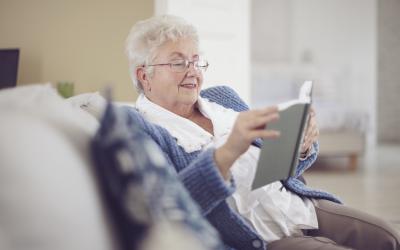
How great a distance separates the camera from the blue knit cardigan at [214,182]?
1.13 meters

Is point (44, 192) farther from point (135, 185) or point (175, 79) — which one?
point (175, 79)

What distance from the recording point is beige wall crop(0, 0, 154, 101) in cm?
348

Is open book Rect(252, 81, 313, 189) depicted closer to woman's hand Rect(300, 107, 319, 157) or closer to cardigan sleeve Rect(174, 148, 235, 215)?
cardigan sleeve Rect(174, 148, 235, 215)

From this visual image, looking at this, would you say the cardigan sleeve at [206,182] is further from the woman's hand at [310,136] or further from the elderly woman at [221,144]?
the woman's hand at [310,136]

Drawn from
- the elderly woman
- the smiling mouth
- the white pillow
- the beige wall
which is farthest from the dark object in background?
the white pillow

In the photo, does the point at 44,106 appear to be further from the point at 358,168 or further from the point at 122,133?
the point at 358,168

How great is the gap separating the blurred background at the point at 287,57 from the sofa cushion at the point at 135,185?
0.11 metres

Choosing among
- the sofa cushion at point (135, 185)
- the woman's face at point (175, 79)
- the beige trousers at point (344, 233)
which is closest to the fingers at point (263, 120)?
the sofa cushion at point (135, 185)

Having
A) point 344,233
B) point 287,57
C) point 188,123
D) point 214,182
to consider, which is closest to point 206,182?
point 214,182

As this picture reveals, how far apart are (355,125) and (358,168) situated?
47cm

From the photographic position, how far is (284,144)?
1.24m

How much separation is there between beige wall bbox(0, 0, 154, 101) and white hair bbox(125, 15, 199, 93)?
1.75 m

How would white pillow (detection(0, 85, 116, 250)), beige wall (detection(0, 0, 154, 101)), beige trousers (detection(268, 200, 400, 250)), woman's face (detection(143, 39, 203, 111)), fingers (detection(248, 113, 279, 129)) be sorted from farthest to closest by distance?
1. beige wall (detection(0, 0, 154, 101))
2. woman's face (detection(143, 39, 203, 111))
3. beige trousers (detection(268, 200, 400, 250))
4. fingers (detection(248, 113, 279, 129))
5. white pillow (detection(0, 85, 116, 250))

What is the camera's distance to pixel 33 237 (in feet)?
2.26
